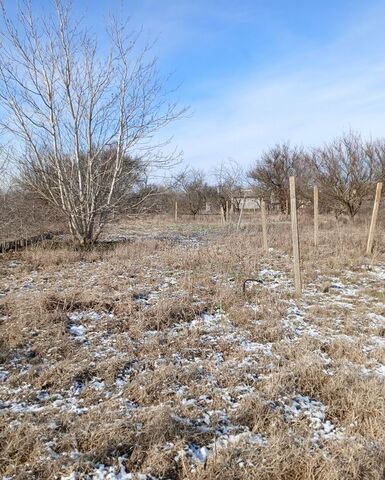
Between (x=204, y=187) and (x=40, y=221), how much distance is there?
19.2m

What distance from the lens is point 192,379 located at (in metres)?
3.18

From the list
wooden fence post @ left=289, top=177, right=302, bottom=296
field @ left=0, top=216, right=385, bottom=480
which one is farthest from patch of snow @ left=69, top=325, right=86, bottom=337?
wooden fence post @ left=289, top=177, right=302, bottom=296

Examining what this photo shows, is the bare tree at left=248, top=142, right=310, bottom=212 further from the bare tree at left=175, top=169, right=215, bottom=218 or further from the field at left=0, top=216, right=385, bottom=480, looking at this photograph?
the field at left=0, top=216, right=385, bottom=480

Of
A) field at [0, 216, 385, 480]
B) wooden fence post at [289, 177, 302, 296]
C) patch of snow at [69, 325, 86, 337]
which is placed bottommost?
field at [0, 216, 385, 480]

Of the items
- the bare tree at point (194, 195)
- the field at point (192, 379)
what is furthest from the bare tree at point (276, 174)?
the field at point (192, 379)

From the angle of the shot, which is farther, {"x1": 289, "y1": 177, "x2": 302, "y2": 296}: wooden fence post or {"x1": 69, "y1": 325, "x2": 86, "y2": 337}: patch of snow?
{"x1": 289, "y1": 177, "x2": 302, "y2": 296}: wooden fence post

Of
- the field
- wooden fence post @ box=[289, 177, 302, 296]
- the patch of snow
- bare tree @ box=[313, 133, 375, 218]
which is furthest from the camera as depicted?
bare tree @ box=[313, 133, 375, 218]

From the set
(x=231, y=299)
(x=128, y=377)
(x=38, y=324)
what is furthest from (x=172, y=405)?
A: (x=231, y=299)

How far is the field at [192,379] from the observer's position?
2205mm

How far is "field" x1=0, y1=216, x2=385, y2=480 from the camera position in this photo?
7.23 ft

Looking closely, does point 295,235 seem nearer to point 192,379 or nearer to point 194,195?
point 192,379

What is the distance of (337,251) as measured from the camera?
29.0ft

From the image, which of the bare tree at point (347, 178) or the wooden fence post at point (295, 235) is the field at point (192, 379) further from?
the bare tree at point (347, 178)

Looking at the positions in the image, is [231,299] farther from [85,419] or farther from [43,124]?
[43,124]
